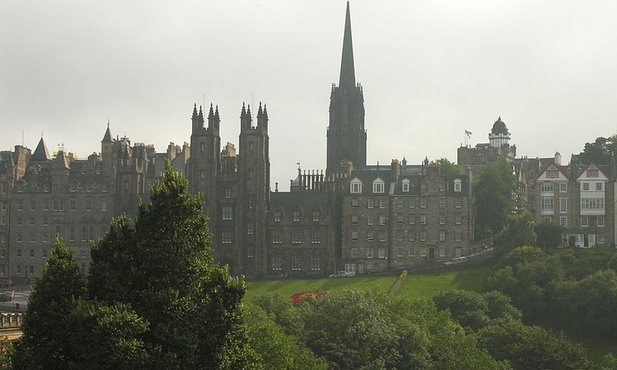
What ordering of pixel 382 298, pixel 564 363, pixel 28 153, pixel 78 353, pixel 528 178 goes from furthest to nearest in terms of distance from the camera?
pixel 528 178, pixel 28 153, pixel 382 298, pixel 564 363, pixel 78 353

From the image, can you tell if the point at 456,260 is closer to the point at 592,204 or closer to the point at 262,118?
the point at 592,204

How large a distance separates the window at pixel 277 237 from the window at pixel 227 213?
4.66m

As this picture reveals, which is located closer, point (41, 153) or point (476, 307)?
point (476, 307)

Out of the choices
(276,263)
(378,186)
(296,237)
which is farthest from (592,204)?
(276,263)

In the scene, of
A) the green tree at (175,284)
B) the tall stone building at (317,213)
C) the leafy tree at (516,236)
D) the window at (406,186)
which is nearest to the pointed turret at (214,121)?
the tall stone building at (317,213)

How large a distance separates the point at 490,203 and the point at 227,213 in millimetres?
27583

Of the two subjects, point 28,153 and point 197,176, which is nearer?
point 197,176

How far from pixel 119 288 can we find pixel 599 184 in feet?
259

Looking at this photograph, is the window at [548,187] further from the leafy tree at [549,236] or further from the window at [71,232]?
the window at [71,232]

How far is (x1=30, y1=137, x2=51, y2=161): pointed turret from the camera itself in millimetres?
125756

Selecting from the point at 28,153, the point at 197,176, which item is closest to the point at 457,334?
the point at 197,176

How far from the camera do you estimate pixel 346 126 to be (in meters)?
133

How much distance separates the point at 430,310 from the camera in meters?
70.2

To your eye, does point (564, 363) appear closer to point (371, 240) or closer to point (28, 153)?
point (371, 240)
